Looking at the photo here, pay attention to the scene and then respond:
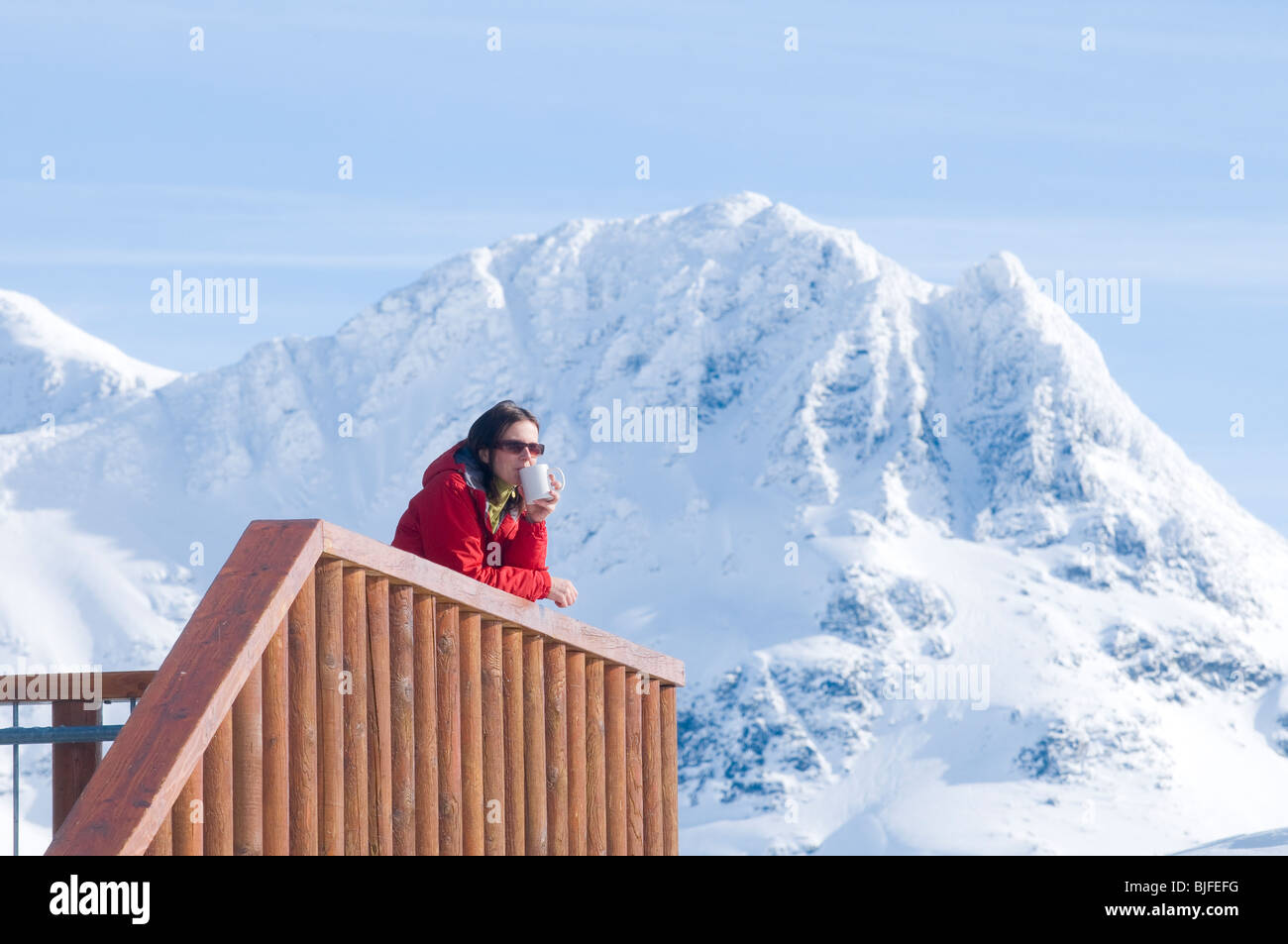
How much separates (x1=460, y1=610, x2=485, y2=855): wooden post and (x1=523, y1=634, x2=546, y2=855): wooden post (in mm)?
344

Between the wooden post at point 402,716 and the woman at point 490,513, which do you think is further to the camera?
the woman at point 490,513

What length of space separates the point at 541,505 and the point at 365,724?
4.06ft

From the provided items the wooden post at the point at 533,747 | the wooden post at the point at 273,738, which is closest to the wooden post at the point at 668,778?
the wooden post at the point at 533,747

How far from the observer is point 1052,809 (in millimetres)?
193750

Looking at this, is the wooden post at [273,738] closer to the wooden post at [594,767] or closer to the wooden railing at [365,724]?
the wooden railing at [365,724]

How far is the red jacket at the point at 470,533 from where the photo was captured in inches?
206

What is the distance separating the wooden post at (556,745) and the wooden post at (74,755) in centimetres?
147

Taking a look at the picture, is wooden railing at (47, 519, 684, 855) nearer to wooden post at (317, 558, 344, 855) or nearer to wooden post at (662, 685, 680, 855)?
wooden post at (317, 558, 344, 855)

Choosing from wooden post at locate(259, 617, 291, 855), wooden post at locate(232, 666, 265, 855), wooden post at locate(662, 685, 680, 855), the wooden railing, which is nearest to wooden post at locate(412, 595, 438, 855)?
the wooden railing

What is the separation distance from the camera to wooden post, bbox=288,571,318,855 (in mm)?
4180
